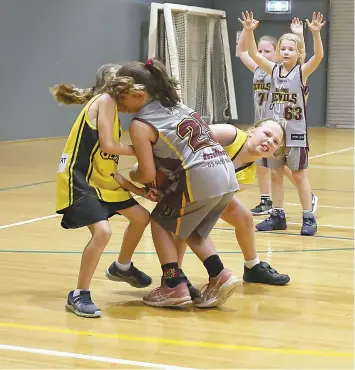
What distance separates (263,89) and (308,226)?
1724mm

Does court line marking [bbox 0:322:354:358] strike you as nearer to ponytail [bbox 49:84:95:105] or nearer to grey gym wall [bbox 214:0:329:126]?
ponytail [bbox 49:84:95:105]

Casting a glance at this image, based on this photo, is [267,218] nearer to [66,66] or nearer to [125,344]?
[125,344]

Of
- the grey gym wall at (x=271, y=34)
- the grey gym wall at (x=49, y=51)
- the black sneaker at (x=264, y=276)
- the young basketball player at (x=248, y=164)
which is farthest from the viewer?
the grey gym wall at (x=271, y=34)

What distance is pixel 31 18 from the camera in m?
11.5

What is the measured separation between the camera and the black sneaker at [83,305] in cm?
337

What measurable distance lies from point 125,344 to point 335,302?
113 centimetres

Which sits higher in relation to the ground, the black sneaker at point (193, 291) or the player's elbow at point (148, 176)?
the player's elbow at point (148, 176)

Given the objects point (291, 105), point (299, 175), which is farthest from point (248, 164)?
point (291, 105)

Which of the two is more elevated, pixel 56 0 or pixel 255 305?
pixel 56 0

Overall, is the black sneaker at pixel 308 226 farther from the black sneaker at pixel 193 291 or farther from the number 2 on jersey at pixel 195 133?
the number 2 on jersey at pixel 195 133

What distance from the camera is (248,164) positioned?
155 inches

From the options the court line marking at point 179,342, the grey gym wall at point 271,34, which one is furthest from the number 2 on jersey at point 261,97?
the grey gym wall at point 271,34

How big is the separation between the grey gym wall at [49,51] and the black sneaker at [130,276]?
768 cm

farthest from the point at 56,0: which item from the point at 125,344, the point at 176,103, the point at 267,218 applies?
the point at 125,344
